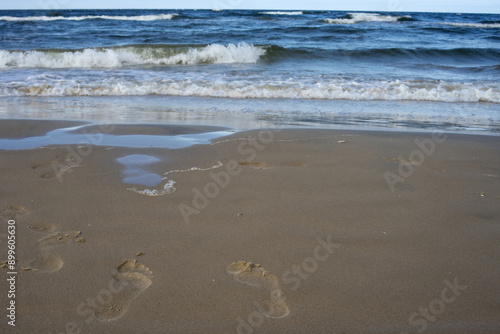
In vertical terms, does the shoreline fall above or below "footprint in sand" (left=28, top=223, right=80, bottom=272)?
below

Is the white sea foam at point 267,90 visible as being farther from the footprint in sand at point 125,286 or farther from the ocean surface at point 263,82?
the footprint in sand at point 125,286

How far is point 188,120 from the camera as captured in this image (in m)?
5.02

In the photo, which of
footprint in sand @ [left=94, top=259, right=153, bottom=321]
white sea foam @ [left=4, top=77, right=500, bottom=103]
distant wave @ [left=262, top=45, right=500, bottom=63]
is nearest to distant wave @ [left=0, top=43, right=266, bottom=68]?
distant wave @ [left=262, top=45, right=500, bottom=63]

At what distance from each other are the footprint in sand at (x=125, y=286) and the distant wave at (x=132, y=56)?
10073 millimetres

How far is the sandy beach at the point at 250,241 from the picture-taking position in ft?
5.57

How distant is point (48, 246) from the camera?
2.10 metres

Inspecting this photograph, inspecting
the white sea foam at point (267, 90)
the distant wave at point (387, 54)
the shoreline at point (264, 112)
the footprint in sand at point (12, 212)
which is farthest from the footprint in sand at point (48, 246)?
the distant wave at point (387, 54)

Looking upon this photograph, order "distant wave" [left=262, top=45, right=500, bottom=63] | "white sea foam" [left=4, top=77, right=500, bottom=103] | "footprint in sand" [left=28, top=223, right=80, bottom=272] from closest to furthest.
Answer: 1. "footprint in sand" [left=28, top=223, right=80, bottom=272]
2. "white sea foam" [left=4, top=77, right=500, bottom=103]
3. "distant wave" [left=262, top=45, right=500, bottom=63]

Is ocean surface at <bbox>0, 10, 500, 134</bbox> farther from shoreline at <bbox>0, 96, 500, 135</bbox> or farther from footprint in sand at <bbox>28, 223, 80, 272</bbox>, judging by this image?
footprint in sand at <bbox>28, 223, 80, 272</bbox>

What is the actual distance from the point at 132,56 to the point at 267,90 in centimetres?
666

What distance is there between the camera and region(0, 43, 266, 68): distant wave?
11.3 meters

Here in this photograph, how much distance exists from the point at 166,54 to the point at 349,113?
849 centimetres

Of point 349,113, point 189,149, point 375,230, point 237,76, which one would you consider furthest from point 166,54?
point 375,230

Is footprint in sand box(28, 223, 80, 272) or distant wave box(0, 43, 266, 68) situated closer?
footprint in sand box(28, 223, 80, 272)
